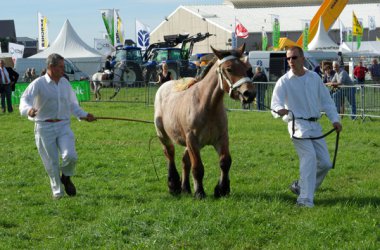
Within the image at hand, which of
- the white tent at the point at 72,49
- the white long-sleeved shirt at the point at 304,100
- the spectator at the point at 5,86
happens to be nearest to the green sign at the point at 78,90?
the spectator at the point at 5,86

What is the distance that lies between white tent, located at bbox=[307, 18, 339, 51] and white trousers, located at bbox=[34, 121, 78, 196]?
1689 inches

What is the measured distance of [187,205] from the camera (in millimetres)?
8477

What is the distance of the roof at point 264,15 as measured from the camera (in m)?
82.7

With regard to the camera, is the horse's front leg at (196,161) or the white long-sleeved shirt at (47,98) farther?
the white long-sleeved shirt at (47,98)

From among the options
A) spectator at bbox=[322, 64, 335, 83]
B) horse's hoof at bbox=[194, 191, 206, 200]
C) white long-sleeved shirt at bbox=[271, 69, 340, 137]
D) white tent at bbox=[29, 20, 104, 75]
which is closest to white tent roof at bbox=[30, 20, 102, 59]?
white tent at bbox=[29, 20, 104, 75]

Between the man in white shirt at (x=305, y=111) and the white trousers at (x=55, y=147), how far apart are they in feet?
9.33

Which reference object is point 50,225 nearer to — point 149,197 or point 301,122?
point 149,197

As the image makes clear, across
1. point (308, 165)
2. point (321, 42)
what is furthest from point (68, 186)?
point (321, 42)

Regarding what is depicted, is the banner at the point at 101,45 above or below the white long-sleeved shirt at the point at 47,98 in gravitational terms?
above

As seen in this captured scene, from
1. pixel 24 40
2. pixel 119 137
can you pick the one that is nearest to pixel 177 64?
pixel 119 137

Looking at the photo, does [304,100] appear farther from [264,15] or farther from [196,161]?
[264,15]

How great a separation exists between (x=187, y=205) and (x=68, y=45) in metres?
39.6

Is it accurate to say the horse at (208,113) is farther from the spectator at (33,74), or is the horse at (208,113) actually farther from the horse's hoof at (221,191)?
the spectator at (33,74)

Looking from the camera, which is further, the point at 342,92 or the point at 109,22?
the point at 109,22
